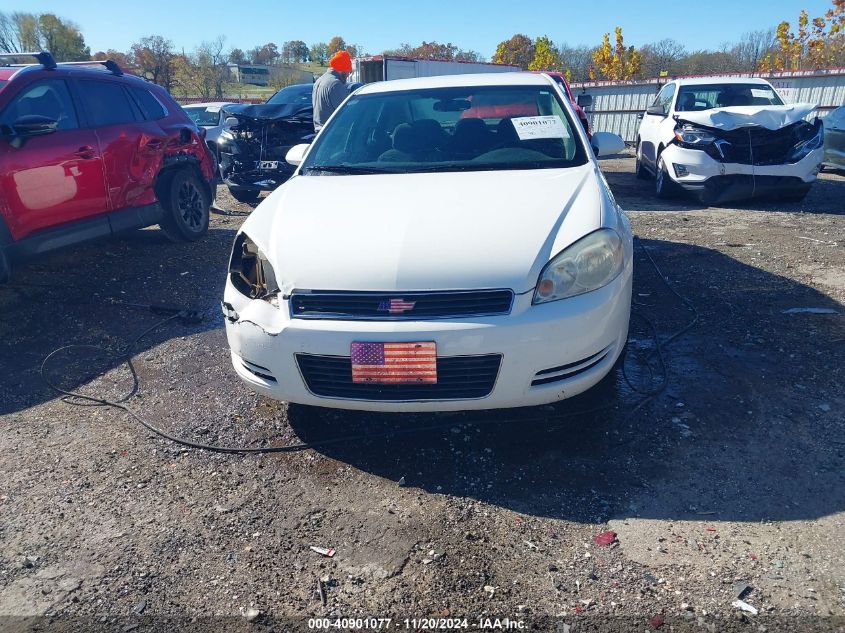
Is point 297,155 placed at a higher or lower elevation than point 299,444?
higher

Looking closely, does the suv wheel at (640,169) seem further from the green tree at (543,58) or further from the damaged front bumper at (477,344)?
the green tree at (543,58)

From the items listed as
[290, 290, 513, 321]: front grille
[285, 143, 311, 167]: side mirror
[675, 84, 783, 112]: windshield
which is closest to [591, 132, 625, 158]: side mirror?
→ [285, 143, 311, 167]: side mirror

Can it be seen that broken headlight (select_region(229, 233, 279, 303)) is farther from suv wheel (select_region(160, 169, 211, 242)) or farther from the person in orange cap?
the person in orange cap

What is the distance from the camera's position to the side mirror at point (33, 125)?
484 centimetres

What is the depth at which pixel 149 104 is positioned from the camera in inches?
259

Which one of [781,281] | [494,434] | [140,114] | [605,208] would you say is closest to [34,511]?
[494,434]

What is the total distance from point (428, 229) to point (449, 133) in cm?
138

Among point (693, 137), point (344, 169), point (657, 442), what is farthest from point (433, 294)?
point (693, 137)

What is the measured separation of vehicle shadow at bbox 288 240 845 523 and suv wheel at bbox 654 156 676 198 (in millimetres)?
5054

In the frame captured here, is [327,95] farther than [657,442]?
Yes

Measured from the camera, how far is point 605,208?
294cm

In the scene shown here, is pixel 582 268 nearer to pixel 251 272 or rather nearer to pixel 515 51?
pixel 251 272

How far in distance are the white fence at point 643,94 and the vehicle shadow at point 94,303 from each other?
48.7 feet

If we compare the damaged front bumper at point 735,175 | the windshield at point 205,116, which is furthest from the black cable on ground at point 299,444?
the windshield at point 205,116
